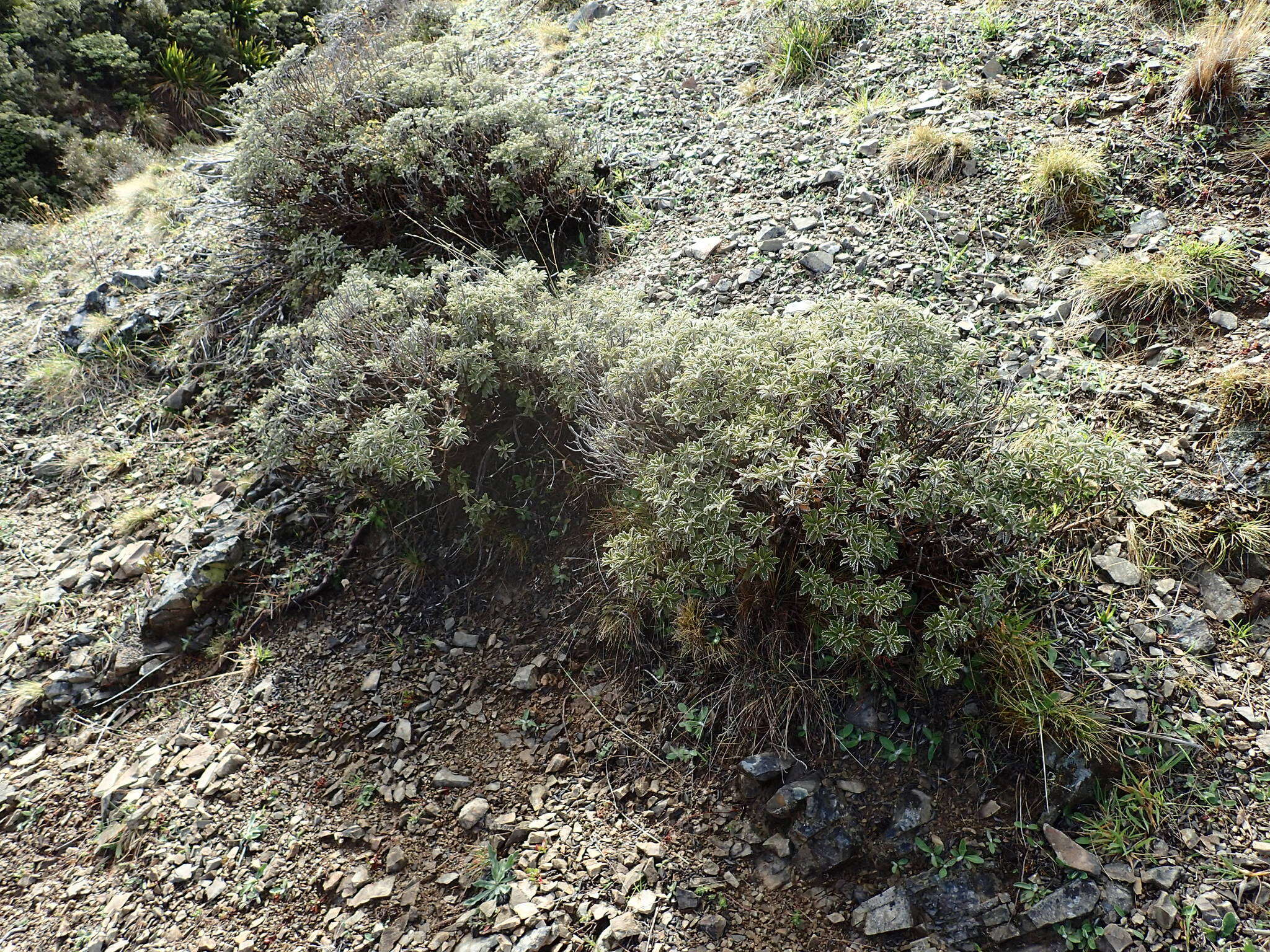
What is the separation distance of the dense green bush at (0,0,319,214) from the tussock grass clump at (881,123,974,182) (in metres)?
10.3

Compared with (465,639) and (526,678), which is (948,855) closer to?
(526,678)

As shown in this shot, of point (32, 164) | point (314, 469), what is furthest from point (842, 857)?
point (32, 164)

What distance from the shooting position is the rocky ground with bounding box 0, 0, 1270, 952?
2273mm

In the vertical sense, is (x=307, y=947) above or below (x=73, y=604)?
below

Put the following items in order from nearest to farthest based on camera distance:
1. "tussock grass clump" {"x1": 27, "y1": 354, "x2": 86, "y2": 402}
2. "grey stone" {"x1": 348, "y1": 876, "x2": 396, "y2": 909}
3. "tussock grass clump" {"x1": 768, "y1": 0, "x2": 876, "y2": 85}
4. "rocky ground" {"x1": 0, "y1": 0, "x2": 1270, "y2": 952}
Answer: "rocky ground" {"x1": 0, "y1": 0, "x2": 1270, "y2": 952}
"grey stone" {"x1": 348, "y1": 876, "x2": 396, "y2": 909}
"tussock grass clump" {"x1": 27, "y1": 354, "x2": 86, "y2": 402}
"tussock grass clump" {"x1": 768, "y1": 0, "x2": 876, "y2": 85}

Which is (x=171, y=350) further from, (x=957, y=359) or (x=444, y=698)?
(x=957, y=359)

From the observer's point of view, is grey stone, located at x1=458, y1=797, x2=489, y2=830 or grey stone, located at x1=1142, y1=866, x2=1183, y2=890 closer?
grey stone, located at x1=1142, y1=866, x2=1183, y2=890

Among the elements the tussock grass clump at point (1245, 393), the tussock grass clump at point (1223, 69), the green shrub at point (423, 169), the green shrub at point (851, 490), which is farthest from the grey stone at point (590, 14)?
the tussock grass clump at point (1245, 393)

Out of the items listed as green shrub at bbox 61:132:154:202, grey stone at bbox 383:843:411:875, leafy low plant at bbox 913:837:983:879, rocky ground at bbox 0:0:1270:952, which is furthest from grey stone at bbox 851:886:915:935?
green shrub at bbox 61:132:154:202

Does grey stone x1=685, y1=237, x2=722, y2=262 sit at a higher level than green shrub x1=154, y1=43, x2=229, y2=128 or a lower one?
lower

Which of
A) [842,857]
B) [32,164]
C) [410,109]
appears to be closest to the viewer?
[842,857]

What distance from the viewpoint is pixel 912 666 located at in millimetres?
2514

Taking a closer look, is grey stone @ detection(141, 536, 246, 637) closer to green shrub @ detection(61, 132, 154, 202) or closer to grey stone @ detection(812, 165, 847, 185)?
grey stone @ detection(812, 165, 847, 185)

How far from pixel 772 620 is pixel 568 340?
4.84 feet
